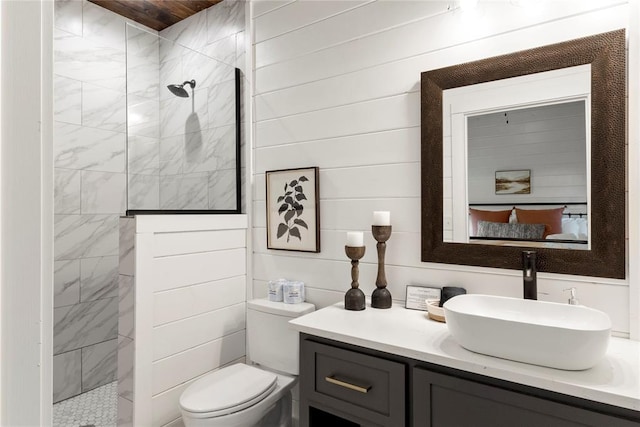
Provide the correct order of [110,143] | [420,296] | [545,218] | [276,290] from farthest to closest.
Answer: [110,143] < [276,290] < [420,296] < [545,218]

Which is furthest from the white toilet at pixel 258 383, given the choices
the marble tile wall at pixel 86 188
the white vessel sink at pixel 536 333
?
the marble tile wall at pixel 86 188

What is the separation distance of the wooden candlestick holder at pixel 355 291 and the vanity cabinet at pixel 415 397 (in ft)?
0.99

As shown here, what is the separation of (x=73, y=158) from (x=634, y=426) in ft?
10.6

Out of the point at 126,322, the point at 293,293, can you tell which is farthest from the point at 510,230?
the point at 126,322

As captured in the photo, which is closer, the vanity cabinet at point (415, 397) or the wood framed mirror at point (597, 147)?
the vanity cabinet at point (415, 397)

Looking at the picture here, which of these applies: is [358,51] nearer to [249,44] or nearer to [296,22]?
[296,22]

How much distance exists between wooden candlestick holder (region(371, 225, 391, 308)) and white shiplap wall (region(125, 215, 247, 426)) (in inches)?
39.7

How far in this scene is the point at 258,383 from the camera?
1846 mm

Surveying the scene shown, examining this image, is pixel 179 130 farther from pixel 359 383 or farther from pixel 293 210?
pixel 359 383

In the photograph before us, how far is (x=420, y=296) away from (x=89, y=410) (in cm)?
230

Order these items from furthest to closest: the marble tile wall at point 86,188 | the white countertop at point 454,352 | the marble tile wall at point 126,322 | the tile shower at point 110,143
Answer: the marble tile wall at point 86,188, the tile shower at point 110,143, the marble tile wall at point 126,322, the white countertop at point 454,352

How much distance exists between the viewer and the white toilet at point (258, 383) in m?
1.64

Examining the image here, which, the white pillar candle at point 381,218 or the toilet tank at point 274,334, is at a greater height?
the white pillar candle at point 381,218

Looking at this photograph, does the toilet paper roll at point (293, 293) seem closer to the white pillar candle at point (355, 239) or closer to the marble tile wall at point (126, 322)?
the white pillar candle at point (355, 239)
